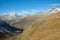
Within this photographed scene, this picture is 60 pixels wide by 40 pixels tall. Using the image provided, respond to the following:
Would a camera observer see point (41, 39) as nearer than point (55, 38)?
No

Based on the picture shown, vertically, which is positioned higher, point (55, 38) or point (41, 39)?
point (41, 39)

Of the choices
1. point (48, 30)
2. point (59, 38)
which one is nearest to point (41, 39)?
point (48, 30)

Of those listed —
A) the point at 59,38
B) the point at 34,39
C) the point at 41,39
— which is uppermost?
the point at 34,39

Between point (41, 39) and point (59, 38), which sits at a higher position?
point (41, 39)

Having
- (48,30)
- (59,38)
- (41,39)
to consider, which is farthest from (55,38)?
(48,30)

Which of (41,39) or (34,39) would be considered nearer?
(41,39)

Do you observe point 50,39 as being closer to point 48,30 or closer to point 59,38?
point 59,38

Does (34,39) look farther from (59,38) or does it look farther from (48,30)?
(59,38)

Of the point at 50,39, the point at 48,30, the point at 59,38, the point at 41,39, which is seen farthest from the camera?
the point at 48,30

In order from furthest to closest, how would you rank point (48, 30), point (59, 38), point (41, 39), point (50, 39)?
point (48, 30) → point (41, 39) → point (50, 39) → point (59, 38)

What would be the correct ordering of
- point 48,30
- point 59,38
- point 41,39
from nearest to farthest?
point 59,38, point 41,39, point 48,30
